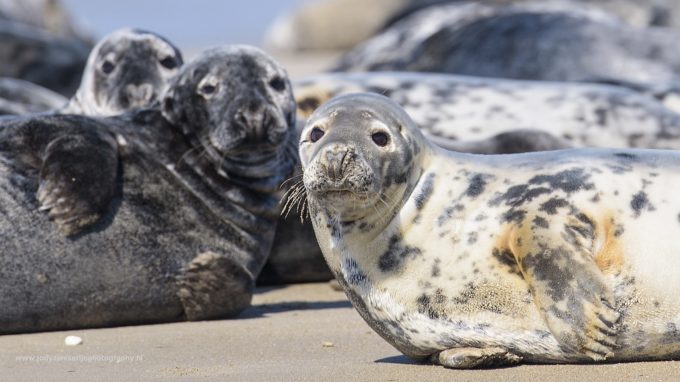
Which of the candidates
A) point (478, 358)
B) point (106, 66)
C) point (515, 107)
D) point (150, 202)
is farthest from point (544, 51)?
point (478, 358)

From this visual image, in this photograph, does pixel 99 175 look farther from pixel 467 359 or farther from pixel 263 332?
pixel 467 359

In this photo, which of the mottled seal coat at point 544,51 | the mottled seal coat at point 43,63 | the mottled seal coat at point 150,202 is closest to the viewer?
the mottled seal coat at point 150,202

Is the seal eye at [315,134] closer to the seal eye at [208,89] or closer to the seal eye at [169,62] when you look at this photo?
the seal eye at [208,89]

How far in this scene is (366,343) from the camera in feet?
16.7

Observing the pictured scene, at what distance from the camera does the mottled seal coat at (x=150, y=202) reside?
19.5ft

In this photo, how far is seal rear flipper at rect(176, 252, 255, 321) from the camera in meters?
6.10

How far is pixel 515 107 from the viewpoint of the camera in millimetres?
8859

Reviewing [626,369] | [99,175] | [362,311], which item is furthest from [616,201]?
[99,175]

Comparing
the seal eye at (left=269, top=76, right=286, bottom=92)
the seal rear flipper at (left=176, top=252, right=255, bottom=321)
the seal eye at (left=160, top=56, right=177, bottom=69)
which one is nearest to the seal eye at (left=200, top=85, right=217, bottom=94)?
the seal eye at (left=269, top=76, right=286, bottom=92)

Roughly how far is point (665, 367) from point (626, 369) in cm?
11

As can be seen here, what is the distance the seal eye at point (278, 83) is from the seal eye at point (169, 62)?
55.0 inches

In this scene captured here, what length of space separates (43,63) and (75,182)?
8.01 metres

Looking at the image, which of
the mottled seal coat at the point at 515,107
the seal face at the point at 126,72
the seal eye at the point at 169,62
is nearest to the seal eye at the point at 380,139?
the seal face at the point at 126,72

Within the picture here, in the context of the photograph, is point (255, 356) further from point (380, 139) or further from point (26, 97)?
point (26, 97)
